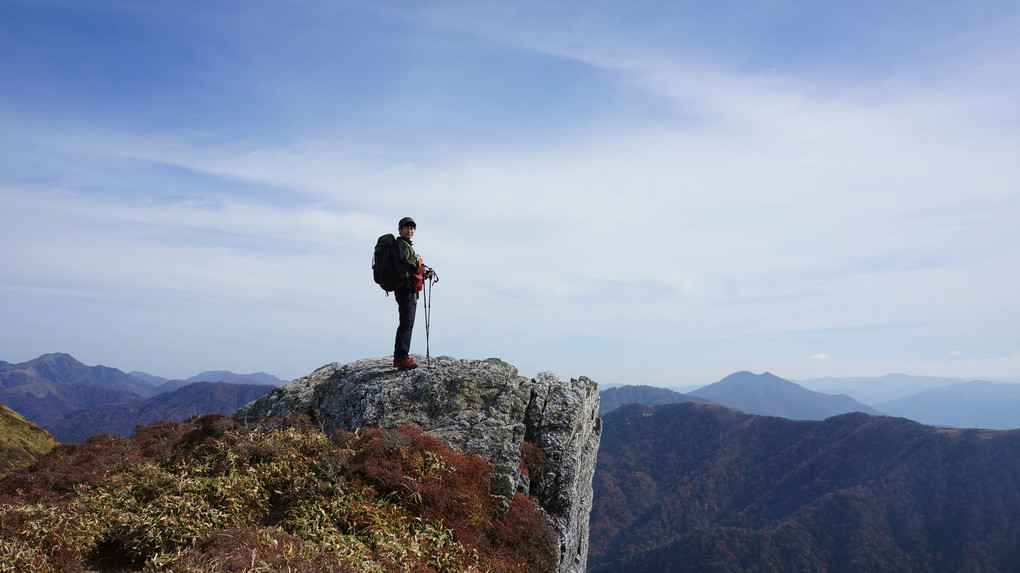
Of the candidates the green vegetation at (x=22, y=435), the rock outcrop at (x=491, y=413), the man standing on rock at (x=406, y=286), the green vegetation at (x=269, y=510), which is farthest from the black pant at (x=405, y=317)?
the green vegetation at (x=22, y=435)

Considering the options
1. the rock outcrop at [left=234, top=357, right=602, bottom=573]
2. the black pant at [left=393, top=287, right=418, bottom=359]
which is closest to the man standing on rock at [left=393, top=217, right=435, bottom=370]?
the black pant at [left=393, top=287, right=418, bottom=359]

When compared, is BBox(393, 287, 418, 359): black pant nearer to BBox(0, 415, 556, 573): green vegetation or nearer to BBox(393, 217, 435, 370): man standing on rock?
BBox(393, 217, 435, 370): man standing on rock

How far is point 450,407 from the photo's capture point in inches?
557

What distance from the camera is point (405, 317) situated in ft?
51.4

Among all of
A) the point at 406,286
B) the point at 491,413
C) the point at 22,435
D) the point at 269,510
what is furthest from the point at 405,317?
the point at 22,435

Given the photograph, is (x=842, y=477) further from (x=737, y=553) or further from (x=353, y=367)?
(x=353, y=367)

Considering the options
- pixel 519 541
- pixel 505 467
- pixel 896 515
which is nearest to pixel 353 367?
pixel 505 467

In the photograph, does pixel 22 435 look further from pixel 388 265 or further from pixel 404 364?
pixel 388 265

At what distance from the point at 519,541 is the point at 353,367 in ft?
30.9

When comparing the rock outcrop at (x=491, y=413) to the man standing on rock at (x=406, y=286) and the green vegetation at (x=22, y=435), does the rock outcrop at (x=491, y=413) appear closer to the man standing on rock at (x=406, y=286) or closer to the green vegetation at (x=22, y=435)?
the man standing on rock at (x=406, y=286)

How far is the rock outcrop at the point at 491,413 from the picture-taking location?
40.1 ft

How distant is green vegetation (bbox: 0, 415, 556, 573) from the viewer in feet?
23.7

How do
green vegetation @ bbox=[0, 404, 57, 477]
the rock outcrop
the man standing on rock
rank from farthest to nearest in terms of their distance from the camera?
green vegetation @ bbox=[0, 404, 57, 477] < the man standing on rock < the rock outcrop

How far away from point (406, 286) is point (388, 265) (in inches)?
31.6
